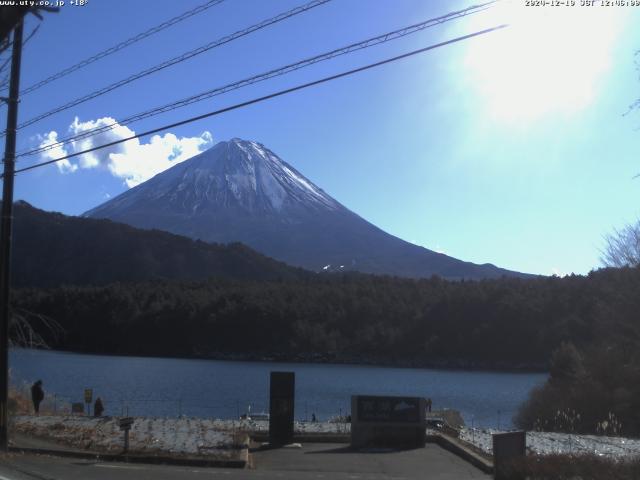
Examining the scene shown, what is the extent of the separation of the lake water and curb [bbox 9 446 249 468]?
15.4 m

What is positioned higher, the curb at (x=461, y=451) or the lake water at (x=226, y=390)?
the curb at (x=461, y=451)

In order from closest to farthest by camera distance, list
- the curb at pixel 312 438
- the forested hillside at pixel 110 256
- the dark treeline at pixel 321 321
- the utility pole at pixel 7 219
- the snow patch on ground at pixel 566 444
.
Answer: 1. the utility pole at pixel 7 219
2. the snow patch on ground at pixel 566 444
3. the curb at pixel 312 438
4. the dark treeline at pixel 321 321
5. the forested hillside at pixel 110 256

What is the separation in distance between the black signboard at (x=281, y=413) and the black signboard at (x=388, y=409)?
1.61 meters

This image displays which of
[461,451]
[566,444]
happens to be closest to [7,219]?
[461,451]

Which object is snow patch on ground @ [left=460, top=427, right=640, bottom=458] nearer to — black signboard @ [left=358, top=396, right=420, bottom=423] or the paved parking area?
the paved parking area

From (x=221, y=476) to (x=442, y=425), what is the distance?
1117 centimetres

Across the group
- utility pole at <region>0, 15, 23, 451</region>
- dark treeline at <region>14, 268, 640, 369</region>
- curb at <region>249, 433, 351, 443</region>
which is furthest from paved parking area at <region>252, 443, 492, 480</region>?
dark treeline at <region>14, 268, 640, 369</region>

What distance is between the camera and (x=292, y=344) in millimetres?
123125

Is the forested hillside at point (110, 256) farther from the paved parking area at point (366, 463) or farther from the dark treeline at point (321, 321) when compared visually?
the paved parking area at point (366, 463)

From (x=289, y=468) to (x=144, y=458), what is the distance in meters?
2.81

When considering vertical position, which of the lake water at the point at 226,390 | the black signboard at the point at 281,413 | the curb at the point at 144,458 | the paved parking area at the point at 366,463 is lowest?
the lake water at the point at 226,390

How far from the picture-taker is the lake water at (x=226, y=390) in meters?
41.9

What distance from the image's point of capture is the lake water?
4188 cm

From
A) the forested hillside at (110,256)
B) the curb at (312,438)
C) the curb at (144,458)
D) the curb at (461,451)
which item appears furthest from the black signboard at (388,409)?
the forested hillside at (110,256)
